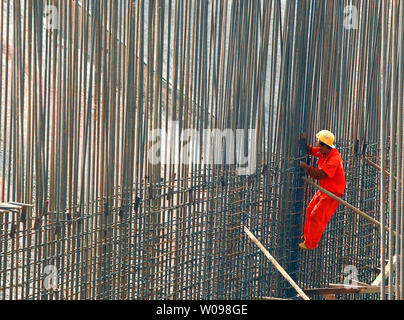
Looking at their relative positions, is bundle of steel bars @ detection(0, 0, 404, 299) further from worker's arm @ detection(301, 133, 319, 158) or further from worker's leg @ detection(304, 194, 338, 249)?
worker's leg @ detection(304, 194, 338, 249)

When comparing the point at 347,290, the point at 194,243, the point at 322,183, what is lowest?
the point at 347,290

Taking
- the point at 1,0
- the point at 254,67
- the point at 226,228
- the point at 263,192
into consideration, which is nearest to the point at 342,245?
the point at 263,192

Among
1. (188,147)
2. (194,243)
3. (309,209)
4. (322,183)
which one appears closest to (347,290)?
(309,209)

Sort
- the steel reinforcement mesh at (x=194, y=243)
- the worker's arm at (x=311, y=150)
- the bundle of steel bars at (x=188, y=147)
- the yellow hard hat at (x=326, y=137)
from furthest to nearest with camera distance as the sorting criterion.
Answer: the worker's arm at (x=311, y=150) < the yellow hard hat at (x=326, y=137) < the steel reinforcement mesh at (x=194, y=243) < the bundle of steel bars at (x=188, y=147)

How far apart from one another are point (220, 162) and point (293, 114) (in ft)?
3.46

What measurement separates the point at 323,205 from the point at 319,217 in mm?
130

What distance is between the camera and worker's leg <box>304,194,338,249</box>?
6.49 metres

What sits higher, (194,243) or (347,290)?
(194,243)

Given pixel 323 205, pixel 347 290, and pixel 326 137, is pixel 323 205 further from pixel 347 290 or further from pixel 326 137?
pixel 347 290

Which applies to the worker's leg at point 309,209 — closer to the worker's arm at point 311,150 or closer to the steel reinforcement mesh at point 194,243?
the steel reinforcement mesh at point 194,243

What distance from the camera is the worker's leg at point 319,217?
6.49m

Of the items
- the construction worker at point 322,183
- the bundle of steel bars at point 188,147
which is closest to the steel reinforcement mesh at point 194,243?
the bundle of steel bars at point 188,147

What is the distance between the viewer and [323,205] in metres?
6.49

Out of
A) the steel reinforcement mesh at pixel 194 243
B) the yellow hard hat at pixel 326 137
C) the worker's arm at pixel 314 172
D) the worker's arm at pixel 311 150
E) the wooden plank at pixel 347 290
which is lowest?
the wooden plank at pixel 347 290
